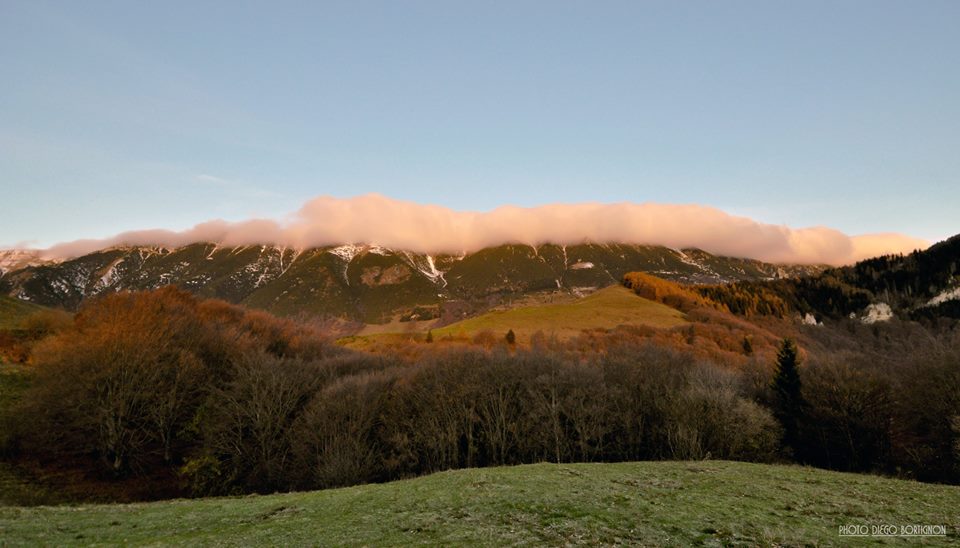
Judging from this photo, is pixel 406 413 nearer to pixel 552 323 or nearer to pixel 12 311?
pixel 12 311

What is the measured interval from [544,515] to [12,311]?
119 meters

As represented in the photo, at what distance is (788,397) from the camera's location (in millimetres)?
74875

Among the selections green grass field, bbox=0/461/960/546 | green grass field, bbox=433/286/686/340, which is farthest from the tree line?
green grass field, bbox=433/286/686/340

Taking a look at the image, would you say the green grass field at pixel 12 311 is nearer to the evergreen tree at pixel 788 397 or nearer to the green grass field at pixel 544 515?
the green grass field at pixel 544 515

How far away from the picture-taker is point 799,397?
74.2m

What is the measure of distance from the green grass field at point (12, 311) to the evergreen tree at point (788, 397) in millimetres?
136113

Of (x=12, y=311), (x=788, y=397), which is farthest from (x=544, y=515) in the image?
(x=12, y=311)

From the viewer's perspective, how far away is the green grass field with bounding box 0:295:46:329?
8525 cm

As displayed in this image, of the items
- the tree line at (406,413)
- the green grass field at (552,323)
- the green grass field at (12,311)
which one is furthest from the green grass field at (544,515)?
the green grass field at (552,323)

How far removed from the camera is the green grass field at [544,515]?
18.3 meters

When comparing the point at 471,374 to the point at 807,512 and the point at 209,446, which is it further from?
the point at 807,512

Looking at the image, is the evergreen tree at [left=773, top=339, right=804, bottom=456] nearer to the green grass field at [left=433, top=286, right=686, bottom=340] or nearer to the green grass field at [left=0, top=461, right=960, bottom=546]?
the green grass field at [left=0, top=461, right=960, bottom=546]

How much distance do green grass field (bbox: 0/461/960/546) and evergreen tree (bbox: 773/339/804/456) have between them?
48.7 m

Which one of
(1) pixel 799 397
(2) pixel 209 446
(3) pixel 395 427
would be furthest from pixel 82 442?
(1) pixel 799 397
